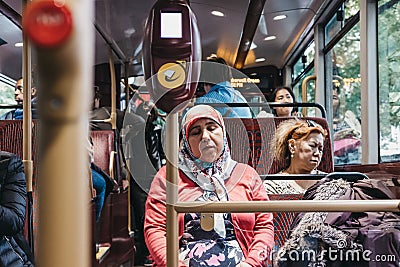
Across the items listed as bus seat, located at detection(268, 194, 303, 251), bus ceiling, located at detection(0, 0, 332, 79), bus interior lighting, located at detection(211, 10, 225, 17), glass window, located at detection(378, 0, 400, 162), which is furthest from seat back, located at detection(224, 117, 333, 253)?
bus interior lighting, located at detection(211, 10, 225, 17)

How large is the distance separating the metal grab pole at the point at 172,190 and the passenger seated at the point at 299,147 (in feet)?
6.70

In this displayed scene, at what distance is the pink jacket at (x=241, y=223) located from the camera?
2180mm

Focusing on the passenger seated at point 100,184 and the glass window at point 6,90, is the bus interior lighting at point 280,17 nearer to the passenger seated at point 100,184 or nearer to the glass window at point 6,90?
the glass window at point 6,90

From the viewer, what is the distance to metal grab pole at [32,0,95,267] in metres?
0.22

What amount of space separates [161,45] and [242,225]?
4.90 ft

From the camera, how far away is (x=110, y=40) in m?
7.58

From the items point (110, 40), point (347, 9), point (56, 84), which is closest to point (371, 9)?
point (347, 9)

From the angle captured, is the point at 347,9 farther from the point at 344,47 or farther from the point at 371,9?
the point at 371,9

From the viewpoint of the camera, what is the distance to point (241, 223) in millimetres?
2254

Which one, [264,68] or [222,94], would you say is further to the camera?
[264,68]

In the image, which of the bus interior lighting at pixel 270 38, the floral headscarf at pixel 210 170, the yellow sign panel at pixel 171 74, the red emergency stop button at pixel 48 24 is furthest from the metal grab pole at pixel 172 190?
the bus interior lighting at pixel 270 38

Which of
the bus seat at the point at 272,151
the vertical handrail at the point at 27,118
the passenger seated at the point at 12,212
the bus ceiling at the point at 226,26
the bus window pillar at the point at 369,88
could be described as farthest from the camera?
the bus ceiling at the point at 226,26

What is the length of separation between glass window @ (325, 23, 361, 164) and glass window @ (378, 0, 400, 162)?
59 cm

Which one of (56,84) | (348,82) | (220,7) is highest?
(220,7)
